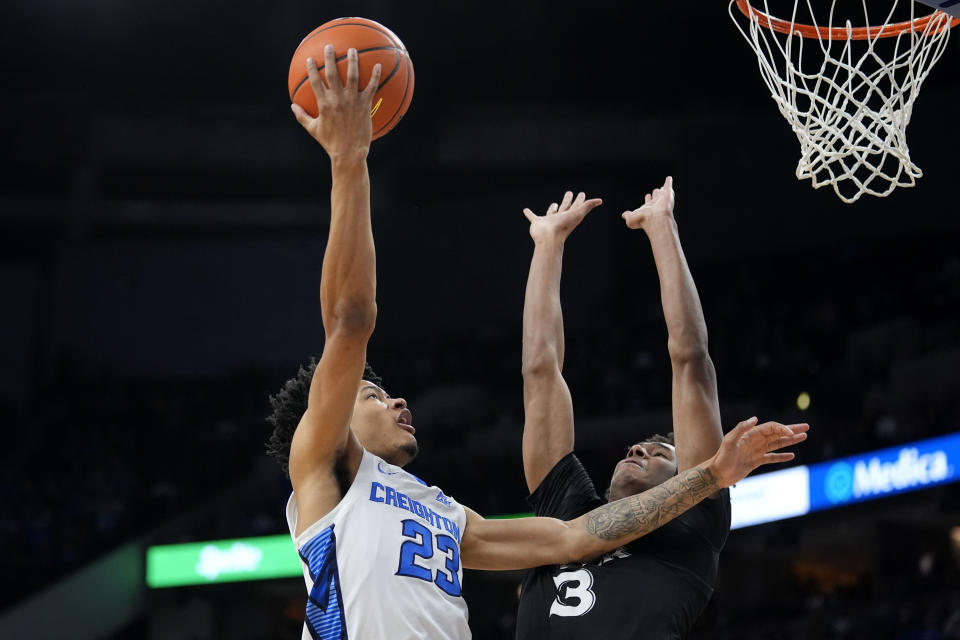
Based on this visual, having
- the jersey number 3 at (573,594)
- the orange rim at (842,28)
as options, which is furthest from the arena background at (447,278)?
the jersey number 3 at (573,594)

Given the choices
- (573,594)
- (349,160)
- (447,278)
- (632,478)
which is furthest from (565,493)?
(447,278)

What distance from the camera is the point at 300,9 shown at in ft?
45.7

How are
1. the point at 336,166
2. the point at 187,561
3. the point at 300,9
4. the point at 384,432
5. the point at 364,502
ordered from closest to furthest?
the point at 336,166 < the point at 364,502 < the point at 384,432 < the point at 187,561 < the point at 300,9

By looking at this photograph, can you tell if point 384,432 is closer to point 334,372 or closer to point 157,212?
point 334,372

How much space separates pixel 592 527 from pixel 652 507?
21 cm

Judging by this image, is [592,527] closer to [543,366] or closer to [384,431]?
[384,431]

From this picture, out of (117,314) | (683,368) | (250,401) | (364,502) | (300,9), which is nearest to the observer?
(364,502)

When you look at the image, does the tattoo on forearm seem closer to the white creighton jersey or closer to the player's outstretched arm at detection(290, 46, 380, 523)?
the white creighton jersey

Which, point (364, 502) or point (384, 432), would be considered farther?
point (384, 432)

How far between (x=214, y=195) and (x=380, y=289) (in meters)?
3.11

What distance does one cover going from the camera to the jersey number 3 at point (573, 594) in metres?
3.42

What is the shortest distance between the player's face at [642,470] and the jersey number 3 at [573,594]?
0.32 meters

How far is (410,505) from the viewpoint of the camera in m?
3.04

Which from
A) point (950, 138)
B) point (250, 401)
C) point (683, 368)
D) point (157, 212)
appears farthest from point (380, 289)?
point (683, 368)
